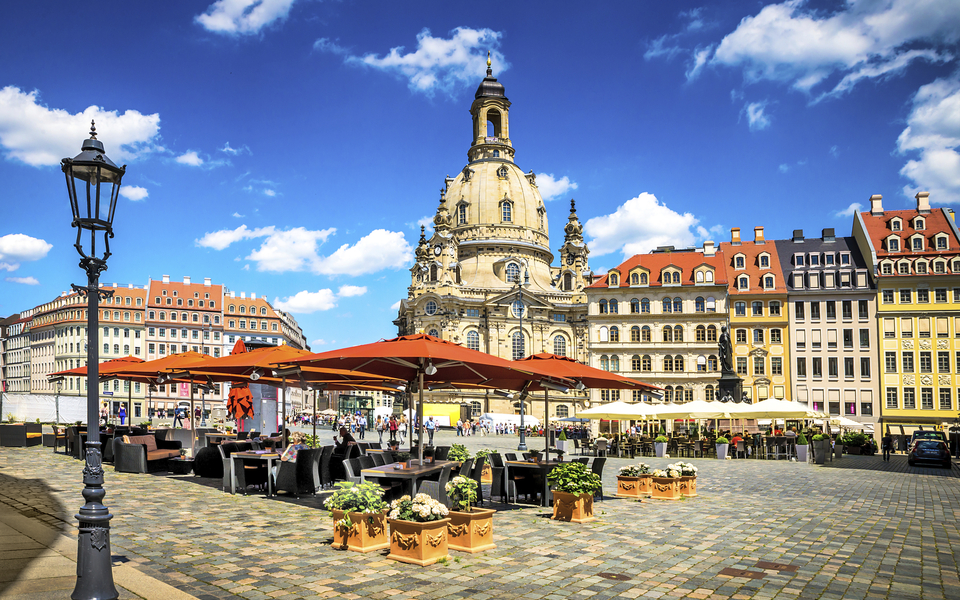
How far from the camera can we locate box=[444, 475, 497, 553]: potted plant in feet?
32.0

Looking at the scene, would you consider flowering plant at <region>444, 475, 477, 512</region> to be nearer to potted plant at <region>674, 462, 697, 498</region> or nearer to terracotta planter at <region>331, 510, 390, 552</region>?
terracotta planter at <region>331, 510, 390, 552</region>

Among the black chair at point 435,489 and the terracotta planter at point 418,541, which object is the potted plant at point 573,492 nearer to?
the black chair at point 435,489

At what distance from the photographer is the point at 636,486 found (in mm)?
16125

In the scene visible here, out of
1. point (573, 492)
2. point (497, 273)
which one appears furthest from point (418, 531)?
point (497, 273)

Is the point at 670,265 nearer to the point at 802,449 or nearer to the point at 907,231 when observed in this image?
the point at 907,231

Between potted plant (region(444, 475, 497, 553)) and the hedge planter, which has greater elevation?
potted plant (region(444, 475, 497, 553))

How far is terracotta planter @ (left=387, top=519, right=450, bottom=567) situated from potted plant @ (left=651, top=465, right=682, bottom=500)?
7.83 metres

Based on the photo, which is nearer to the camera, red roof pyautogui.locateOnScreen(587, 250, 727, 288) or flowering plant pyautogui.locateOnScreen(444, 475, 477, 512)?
flowering plant pyautogui.locateOnScreen(444, 475, 477, 512)

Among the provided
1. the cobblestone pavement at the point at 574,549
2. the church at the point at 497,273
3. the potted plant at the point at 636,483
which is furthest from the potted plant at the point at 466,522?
the church at the point at 497,273

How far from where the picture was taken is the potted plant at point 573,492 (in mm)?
12367

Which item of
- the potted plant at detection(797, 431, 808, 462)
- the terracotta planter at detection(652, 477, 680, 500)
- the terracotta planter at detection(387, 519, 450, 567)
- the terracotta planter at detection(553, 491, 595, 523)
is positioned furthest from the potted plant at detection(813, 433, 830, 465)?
the terracotta planter at detection(387, 519, 450, 567)

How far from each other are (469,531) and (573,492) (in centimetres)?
306

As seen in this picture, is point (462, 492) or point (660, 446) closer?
point (462, 492)

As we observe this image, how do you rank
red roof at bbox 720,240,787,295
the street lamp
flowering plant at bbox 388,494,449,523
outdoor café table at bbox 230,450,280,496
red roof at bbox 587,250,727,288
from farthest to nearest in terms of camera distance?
red roof at bbox 587,250,727,288
red roof at bbox 720,240,787,295
outdoor café table at bbox 230,450,280,496
flowering plant at bbox 388,494,449,523
the street lamp
